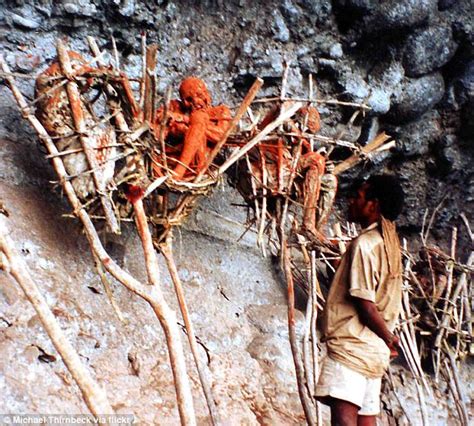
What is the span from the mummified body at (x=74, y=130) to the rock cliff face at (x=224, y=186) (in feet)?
1.91

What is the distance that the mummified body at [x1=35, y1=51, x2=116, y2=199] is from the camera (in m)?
3.22

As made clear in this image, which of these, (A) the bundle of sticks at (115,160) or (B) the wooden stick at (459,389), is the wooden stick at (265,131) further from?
(B) the wooden stick at (459,389)

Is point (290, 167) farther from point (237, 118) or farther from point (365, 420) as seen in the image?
point (365, 420)

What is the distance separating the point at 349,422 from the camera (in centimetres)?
261

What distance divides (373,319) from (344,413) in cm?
40

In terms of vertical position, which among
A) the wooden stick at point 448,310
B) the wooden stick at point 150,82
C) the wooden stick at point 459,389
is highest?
the wooden stick at point 150,82

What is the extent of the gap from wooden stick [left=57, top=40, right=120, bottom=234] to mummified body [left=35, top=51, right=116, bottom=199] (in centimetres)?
2

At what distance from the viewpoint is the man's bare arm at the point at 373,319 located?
2.61m

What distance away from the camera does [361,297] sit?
2617 millimetres

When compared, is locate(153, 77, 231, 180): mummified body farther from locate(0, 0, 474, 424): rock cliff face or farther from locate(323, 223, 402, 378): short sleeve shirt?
locate(323, 223, 402, 378): short sleeve shirt

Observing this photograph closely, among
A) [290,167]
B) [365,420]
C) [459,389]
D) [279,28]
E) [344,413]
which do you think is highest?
[279,28]

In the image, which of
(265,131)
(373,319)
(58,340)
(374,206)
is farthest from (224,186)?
(58,340)

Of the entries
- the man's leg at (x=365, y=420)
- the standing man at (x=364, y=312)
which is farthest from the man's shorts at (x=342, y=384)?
the man's leg at (x=365, y=420)

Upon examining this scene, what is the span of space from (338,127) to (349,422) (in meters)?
3.48
